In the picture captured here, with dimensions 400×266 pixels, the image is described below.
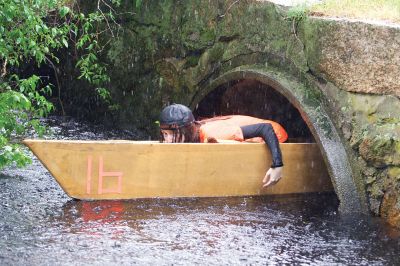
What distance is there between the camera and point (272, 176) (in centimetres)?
672

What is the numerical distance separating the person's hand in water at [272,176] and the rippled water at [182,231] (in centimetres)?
18

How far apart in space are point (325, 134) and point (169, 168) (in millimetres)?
1472

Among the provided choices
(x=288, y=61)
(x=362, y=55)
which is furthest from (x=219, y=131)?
(x=362, y=55)

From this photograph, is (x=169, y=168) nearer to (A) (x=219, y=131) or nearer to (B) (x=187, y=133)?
(B) (x=187, y=133)

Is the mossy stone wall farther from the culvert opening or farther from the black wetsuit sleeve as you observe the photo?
the black wetsuit sleeve

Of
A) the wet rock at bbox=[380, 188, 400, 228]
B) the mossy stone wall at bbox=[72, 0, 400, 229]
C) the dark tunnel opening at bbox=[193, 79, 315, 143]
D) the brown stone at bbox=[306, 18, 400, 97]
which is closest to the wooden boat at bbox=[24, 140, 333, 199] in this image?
the mossy stone wall at bbox=[72, 0, 400, 229]

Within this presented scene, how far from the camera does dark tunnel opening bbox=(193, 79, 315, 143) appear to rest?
8766mm

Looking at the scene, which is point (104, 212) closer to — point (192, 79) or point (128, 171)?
point (128, 171)

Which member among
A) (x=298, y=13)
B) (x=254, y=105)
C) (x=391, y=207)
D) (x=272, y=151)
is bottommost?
(x=391, y=207)

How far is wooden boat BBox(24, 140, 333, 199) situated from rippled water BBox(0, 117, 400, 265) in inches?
4.7

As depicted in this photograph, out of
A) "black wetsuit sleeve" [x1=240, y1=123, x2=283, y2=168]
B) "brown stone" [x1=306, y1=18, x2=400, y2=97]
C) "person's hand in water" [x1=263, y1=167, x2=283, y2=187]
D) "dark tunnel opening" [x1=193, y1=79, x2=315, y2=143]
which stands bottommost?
"person's hand in water" [x1=263, y1=167, x2=283, y2=187]

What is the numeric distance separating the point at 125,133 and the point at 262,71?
10.7 ft

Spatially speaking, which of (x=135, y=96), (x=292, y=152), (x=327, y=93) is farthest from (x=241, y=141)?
(x=135, y=96)

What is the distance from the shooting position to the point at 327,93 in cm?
662
